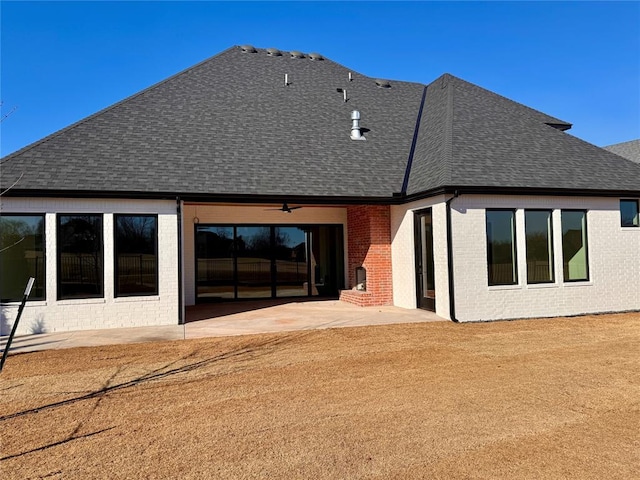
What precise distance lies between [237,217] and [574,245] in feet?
33.2

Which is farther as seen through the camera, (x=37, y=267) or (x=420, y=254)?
(x=420, y=254)

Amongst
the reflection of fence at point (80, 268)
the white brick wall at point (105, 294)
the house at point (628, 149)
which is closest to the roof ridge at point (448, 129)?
the white brick wall at point (105, 294)

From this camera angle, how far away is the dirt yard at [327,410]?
3.63m

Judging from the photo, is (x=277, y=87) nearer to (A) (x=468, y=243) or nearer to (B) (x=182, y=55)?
(B) (x=182, y=55)

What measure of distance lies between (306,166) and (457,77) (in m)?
7.46

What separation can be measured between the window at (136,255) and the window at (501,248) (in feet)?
27.2

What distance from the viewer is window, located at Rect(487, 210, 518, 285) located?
10.8 meters

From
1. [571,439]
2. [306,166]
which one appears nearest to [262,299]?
[306,166]

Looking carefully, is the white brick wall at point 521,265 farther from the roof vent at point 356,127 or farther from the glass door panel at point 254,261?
the glass door panel at point 254,261

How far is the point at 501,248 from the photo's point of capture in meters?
10.9

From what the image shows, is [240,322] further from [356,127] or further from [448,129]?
[448,129]

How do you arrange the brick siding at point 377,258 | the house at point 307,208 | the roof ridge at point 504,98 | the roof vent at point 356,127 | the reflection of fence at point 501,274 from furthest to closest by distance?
the roof ridge at point 504,98, the roof vent at point 356,127, the brick siding at point 377,258, the reflection of fence at point 501,274, the house at point 307,208

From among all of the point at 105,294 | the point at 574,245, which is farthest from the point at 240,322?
the point at 574,245

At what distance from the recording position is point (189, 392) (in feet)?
18.3
